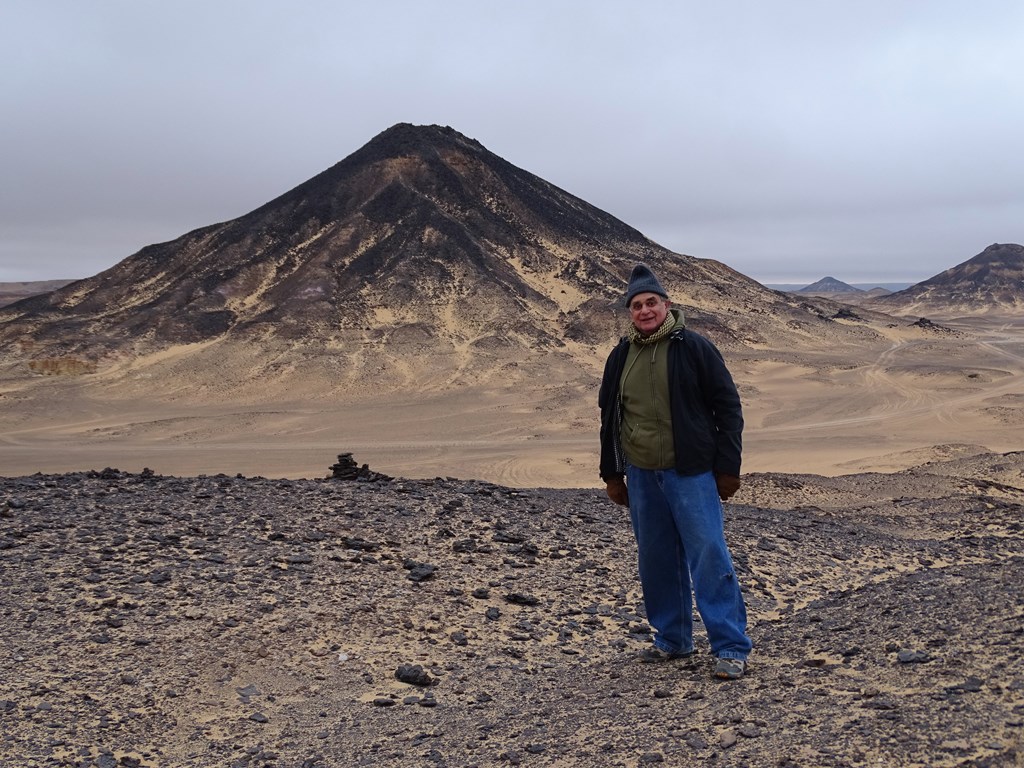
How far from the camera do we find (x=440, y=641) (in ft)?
16.2

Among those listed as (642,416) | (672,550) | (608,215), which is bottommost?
(672,550)

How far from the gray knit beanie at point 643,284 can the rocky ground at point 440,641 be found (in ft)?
5.95

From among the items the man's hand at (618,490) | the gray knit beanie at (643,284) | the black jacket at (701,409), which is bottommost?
the man's hand at (618,490)

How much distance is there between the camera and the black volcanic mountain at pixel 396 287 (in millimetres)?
33312

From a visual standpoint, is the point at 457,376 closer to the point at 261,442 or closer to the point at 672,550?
the point at 261,442

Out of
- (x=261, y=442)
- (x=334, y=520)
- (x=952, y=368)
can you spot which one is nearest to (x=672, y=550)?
(x=334, y=520)

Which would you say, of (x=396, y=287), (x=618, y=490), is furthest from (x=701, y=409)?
(x=396, y=287)

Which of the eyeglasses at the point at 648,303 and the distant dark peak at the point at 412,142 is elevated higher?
the distant dark peak at the point at 412,142

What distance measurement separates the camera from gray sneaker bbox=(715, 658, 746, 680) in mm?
3729

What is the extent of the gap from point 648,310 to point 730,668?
1679 mm

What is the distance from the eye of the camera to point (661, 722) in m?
3.33

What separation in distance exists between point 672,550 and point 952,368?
113 feet

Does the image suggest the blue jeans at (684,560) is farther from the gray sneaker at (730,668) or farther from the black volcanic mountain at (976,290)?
the black volcanic mountain at (976,290)

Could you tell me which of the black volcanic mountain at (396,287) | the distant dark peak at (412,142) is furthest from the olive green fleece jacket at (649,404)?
the distant dark peak at (412,142)
